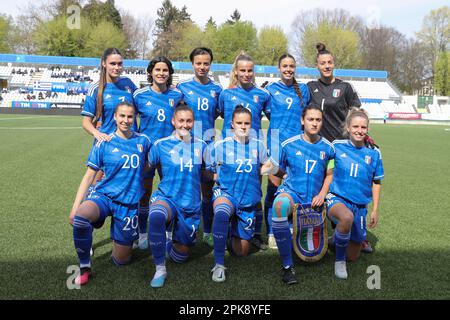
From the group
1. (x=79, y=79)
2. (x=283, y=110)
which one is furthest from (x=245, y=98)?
(x=79, y=79)

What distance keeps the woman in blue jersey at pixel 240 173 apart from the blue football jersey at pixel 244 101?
0.31 metres

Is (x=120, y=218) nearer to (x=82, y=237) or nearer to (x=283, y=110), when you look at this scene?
(x=82, y=237)

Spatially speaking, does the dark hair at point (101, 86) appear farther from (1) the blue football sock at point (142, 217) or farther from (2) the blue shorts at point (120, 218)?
(1) the blue football sock at point (142, 217)

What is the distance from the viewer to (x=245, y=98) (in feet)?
13.3

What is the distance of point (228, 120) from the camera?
159 inches

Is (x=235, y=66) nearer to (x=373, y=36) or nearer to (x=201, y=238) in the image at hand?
(x=201, y=238)

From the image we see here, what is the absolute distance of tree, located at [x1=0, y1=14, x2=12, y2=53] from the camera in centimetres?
5166

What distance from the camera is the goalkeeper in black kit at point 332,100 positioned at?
4.18 meters

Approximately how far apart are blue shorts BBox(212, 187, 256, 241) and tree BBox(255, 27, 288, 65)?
180ft

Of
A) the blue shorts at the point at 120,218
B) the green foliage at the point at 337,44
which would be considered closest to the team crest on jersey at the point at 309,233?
the blue shorts at the point at 120,218

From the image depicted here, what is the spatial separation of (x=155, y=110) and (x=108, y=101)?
17.6 inches

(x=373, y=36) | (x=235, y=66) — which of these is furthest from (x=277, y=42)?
(x=235, y=66)

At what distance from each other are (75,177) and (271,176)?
183 inches

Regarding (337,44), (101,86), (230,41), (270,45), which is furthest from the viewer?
(270,45)
